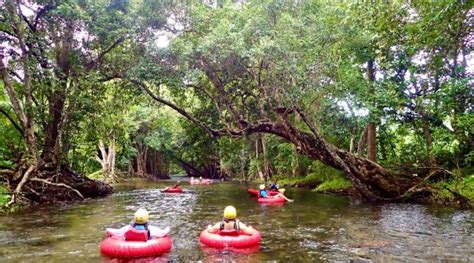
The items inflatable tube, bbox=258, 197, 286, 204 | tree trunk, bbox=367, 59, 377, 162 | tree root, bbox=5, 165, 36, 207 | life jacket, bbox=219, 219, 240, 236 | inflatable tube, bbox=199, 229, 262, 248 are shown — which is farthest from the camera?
tree trunk, bbox=367, 59, 377, 162

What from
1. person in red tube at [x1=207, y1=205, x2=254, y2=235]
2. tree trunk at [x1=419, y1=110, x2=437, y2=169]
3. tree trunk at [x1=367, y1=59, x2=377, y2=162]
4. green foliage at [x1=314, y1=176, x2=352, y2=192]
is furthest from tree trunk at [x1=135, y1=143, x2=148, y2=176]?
person in red tube at [x1=207, y1=205, x2=254, y2=235]

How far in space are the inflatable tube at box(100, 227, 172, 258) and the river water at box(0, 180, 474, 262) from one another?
0.18 metres

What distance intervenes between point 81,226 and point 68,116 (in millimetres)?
7498

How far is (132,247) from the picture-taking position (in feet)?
23.5

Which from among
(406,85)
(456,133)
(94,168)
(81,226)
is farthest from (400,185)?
(94,168)

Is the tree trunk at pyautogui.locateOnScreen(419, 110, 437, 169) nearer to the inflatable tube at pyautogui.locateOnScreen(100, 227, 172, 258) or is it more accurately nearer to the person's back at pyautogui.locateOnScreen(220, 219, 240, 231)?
the person's back at pyautogui.locateOnScreen(220, 219, 240, 231)

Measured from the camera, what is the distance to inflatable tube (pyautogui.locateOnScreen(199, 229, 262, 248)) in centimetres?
795

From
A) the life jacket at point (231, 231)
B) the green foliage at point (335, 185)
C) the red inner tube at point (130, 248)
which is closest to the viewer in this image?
the red inner tube at point (130, 248)

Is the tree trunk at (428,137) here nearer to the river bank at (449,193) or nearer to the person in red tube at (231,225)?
the river bank at (449,193)

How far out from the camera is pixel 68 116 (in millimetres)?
17047

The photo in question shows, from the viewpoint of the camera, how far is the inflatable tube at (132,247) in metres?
7.13

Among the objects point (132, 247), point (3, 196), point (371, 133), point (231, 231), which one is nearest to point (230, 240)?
point (231, 231)

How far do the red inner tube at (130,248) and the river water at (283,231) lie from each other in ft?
0.59

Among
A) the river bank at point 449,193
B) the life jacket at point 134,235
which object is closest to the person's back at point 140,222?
the life jacket at point 134,235
